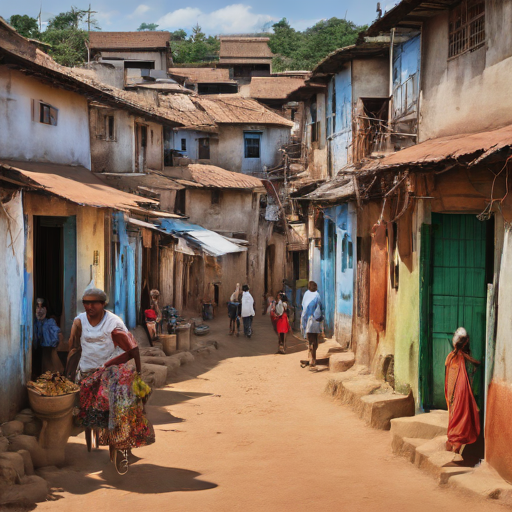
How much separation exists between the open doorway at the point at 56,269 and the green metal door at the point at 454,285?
251 inches

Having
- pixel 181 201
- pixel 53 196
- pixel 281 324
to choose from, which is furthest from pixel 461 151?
pixel 181 201

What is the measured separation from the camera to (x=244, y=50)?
4941cm

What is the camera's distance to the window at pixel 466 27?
10.4m

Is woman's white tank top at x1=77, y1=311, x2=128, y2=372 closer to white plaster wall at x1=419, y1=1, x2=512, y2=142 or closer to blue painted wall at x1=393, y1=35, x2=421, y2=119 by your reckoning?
white plaster wall at x1=419, y1=1, x2=512, y2=142

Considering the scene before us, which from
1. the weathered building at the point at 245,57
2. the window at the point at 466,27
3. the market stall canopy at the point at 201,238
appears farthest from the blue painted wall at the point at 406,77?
the weathered building at the point at 245,57

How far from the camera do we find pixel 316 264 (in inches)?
886

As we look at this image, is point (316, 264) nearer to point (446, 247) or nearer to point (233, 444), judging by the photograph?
point (446, 247)

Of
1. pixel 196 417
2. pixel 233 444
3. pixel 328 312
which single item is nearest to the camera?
pixel 233 444

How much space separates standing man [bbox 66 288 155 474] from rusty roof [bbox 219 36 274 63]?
43.3m

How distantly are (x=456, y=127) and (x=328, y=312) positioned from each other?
1004 cm

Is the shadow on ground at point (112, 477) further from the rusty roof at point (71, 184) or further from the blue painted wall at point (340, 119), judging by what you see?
the blue painted wall at point (340, 119)

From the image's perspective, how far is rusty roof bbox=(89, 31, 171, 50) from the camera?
4488 cm

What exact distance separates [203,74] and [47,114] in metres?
32.1

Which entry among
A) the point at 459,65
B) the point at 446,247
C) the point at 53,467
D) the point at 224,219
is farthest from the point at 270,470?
the point at 224,219
